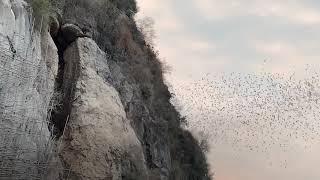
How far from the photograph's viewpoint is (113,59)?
26938 mm

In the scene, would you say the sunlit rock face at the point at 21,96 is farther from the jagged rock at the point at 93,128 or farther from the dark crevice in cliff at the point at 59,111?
the jagged rock at the point at 93,128

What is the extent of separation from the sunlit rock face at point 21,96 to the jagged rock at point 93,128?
2.12 meters

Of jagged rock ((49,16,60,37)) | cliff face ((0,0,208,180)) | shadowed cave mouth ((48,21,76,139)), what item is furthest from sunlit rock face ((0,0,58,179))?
jagged rock ((49,16,60,37))

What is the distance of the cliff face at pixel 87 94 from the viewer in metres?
16.1

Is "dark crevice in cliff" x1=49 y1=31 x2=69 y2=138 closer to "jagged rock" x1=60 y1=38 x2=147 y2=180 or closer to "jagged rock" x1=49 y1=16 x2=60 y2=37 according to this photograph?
"jagged rock" x1=60 y1=38 x2=147 y2=180

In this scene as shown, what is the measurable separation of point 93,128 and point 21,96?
15.5 feet

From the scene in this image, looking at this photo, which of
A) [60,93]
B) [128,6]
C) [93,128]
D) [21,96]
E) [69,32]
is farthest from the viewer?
[128,6]

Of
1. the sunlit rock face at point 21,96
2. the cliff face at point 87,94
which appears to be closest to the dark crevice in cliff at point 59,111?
the cliff face at point 87,94

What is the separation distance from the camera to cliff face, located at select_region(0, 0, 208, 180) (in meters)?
16.1

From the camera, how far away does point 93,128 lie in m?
19.8

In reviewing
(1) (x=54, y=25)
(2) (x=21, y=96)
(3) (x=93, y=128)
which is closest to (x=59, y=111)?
(3) (x=93, y=128)

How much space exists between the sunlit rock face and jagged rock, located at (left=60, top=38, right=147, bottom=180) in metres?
2.12

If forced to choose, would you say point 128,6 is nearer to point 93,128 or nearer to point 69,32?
point 69,32

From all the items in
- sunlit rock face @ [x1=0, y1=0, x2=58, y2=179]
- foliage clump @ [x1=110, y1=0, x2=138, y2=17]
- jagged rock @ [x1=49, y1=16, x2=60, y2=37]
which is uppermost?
foliage clump @ [x1=110, y1=0, x2=138, y2=17]
